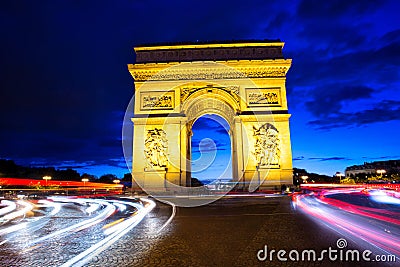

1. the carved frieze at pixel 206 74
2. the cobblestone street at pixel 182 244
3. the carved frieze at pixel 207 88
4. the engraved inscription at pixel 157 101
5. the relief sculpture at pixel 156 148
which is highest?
the carved frieze at pixel 206 74

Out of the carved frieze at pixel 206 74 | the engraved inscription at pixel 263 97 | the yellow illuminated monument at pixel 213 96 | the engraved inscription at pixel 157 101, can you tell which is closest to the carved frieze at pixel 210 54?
the yellow illuminated monument at pixel 213 96

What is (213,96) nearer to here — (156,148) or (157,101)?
(157,101)

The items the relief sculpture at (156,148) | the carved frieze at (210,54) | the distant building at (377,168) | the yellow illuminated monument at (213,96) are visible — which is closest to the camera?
the yellow illuminated monument at (213,96)

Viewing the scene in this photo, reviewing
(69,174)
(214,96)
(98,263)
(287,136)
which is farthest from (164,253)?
(69,174)

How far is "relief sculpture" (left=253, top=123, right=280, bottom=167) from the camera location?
2277 centimetres

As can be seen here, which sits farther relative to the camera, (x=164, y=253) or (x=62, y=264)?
(x=164, y=253)

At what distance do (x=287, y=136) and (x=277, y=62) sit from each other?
5.71 metres

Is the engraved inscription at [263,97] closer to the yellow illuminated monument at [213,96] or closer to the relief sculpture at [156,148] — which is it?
the yellow illuminated monument at [213,96]

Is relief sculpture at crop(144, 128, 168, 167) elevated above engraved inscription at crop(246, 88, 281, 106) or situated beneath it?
situated beneath

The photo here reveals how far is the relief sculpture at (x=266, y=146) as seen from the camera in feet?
74.7

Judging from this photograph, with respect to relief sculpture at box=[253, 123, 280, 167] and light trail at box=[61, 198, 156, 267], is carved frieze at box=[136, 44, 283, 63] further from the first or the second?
light trail at box=[61, 198, 156, 267]

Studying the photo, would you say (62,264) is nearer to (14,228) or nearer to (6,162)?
(14,228)

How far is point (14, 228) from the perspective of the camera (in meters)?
7.28

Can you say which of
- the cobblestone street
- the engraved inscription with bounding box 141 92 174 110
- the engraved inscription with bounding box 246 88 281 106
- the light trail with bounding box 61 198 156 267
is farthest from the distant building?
the light trail with bounding box 61 198 156 267
